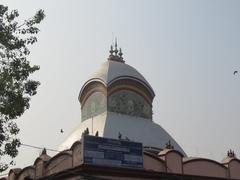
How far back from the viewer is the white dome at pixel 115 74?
31.1 meters

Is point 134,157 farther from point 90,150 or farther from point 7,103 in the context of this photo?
point 7,103

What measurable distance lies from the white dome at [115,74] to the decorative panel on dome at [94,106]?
107cm

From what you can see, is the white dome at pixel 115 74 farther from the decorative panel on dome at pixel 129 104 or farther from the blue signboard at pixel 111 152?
the blue signboard at pixel 111 152

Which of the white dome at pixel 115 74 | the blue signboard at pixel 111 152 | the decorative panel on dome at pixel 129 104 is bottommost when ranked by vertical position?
the blue signboard at pixel 111 152

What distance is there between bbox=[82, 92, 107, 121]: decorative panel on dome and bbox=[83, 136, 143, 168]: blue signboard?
7923 mm

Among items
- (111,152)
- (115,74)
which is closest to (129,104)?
(115,74)

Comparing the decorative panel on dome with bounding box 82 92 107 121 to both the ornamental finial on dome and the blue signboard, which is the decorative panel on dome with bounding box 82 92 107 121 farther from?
the blue signboard

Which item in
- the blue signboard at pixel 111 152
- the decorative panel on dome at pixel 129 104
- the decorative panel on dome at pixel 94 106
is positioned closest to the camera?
the blue signboard at pixel 111 152

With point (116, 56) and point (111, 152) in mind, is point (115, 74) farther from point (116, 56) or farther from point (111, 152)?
point (111, 152)

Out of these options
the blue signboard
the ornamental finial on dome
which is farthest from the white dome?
the blue signboard

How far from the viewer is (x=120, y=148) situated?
2172cm

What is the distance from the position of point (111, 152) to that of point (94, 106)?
9940 mm

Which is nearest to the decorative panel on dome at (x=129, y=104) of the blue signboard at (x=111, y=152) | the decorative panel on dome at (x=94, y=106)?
the decorative panel on dome at (x=94, y=106)

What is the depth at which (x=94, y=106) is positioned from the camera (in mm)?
31109
